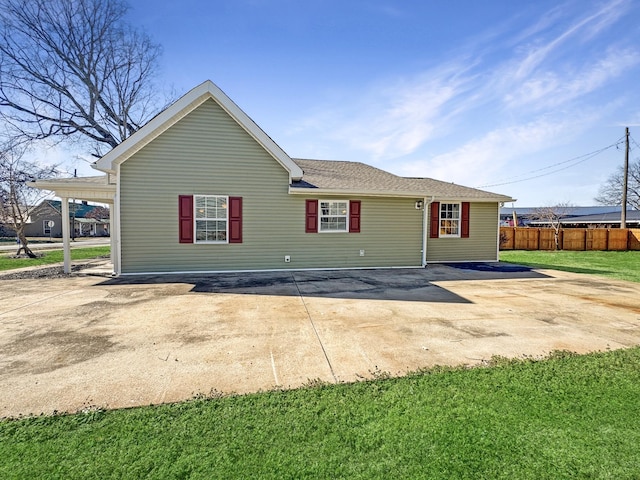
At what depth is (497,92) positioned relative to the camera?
38.0ft

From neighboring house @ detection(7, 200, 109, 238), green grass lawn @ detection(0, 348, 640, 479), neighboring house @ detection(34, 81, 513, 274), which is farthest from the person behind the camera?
neighboring house @ detection(7, 200, 109, 238)

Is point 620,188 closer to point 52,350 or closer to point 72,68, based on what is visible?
point 52,350

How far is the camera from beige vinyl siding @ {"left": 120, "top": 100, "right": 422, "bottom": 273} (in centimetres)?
901

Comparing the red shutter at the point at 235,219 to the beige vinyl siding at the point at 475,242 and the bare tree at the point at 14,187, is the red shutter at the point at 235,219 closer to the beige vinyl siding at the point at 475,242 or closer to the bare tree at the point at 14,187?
the beige vinyl siding at the point at 475,242

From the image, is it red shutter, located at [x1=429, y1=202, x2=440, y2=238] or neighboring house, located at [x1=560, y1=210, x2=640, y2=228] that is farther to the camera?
neighboring house, located at [x1=560, y1=210, x2=640, y2=228]

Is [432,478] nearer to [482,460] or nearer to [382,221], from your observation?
[482,460]

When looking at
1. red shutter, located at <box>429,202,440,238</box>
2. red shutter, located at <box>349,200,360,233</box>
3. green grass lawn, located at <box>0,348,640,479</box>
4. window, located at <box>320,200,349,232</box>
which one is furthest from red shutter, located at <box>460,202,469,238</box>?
green grass lawn, located at <box>0,348,640,479</box>

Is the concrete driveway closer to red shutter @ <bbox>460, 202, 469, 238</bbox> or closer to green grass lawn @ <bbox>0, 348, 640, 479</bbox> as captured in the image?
green grass lawn @ <bbox>0, 348, 640, 479</bbox>

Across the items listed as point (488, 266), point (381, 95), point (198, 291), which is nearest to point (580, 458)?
point (198, 291)

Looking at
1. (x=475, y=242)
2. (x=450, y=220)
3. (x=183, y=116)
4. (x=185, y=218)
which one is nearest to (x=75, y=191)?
(x=185, y=218)

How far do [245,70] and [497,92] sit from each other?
32.4ft

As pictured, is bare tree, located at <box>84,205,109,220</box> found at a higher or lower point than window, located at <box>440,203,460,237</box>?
higher

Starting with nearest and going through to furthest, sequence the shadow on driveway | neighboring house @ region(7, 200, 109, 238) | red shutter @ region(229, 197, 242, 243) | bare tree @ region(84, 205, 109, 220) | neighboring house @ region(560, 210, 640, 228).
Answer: the shadow on driveway → red shutter @ region(229, 197, 242, 243) → neighboring house @ region(560, 210, 640, 228) → neighboring house @ region(7, 200, 109, 238) → bare tree @ region(84, 205, 109, 220)

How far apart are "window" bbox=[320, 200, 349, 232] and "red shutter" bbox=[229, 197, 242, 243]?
2803 millimetres
